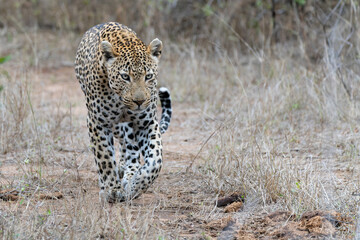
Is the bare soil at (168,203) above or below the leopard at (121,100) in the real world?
below

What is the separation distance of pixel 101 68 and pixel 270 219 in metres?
2.16

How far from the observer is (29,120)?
7.91 meters

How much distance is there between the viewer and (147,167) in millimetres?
5559

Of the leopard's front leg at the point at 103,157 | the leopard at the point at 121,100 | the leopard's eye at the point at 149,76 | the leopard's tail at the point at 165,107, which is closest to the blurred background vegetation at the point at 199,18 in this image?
the leopard's tail at the point at 165,107

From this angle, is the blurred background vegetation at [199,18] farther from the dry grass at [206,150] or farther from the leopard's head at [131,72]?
the leopard's head at [131,72]

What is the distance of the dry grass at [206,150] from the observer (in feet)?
15.4

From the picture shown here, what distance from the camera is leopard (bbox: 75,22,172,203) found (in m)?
5.33

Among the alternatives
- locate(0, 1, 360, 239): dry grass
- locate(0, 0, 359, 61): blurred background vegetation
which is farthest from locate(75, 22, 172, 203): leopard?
locate(0, 0, 359, 61): blurred background vegetation

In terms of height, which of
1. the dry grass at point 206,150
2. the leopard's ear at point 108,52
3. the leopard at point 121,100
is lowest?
the dry grass at point 206,150

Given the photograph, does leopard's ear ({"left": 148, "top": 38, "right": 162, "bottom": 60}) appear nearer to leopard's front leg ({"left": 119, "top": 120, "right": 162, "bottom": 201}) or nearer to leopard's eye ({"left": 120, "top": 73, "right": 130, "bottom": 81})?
leopard's eye ({"left": 120, "top": 73, "right": 130, "bottom": 81})

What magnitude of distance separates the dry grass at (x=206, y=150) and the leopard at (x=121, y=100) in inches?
8.3

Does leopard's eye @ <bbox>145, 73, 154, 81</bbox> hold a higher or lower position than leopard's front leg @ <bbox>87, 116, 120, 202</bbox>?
higher

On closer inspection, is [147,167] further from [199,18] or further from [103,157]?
[199,18]

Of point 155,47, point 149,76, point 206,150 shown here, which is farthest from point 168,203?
point 206,150
